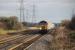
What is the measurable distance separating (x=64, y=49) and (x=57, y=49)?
657mm

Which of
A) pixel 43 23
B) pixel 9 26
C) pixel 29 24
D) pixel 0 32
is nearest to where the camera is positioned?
pixel 0 32

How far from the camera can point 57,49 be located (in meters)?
21.5

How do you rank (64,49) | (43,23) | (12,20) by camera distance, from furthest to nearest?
(12,20)
(43,23)
(64,49)

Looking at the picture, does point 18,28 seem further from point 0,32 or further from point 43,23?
point 0,32

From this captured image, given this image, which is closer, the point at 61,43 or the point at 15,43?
the point at 61,43

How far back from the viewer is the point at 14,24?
77000 millimetres

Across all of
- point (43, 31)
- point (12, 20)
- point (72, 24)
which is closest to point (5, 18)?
point (12, 20)

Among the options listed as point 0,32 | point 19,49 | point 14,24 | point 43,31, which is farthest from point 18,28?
point 19,49

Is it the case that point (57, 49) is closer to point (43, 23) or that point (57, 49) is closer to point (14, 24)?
point (43, 23)

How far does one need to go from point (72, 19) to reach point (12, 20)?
2961cm

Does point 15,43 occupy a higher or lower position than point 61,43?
lower

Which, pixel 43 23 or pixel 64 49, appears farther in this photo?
pixel 43 23

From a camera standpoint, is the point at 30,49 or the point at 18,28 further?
the point at 18,28

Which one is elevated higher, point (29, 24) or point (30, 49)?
point (30, 49)
